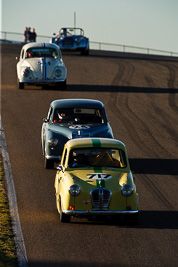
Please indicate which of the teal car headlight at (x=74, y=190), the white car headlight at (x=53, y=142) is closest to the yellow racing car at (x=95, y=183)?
the teal car headlight at (x=74, y=190)

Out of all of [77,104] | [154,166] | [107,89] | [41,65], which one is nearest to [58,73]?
[41,65]

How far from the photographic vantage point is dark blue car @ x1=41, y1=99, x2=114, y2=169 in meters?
17.2

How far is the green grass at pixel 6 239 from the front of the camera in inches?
434

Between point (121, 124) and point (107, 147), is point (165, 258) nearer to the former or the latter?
point (107, 147)

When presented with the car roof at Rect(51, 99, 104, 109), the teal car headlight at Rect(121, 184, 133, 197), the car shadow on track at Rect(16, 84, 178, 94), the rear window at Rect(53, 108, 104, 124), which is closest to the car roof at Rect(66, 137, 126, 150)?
the teal car headlight at Rect(121, 184, 133, 197)

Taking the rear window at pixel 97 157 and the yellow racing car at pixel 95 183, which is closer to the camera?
the yellow racing car at pixel 95 183

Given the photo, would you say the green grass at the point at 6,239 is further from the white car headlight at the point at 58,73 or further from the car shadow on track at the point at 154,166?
the white car headlight at the point at 58,73

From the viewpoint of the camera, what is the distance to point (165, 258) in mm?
11297

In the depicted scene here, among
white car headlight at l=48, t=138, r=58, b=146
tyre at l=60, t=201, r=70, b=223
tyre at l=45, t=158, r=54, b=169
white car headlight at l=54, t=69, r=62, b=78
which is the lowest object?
tyre at l=45, t=158, r=54, b=169

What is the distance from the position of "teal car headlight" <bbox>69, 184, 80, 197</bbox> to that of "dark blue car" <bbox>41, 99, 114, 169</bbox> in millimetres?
4152

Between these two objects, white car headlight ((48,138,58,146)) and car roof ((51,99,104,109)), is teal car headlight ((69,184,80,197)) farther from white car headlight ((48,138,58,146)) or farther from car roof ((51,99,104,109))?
car roof ((51,99,104,109))

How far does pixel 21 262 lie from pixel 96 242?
1542mm

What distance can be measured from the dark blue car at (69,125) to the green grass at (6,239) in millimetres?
2290

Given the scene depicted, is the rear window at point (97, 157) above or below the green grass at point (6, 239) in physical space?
above
